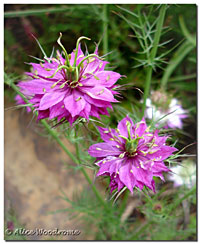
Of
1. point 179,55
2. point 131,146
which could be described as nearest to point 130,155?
point 131,146

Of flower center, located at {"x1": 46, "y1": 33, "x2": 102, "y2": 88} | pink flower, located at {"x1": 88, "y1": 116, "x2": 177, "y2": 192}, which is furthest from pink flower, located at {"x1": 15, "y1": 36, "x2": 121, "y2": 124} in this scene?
pink flower, located at {"x1": 88, "y1": 116, "x2": 177, "y2": 192}

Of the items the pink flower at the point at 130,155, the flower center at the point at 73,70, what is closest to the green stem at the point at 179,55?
the pink flower at the point at 130,155

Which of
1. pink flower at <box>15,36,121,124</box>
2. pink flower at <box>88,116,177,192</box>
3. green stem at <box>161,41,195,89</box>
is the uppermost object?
green stem at <box>161,41,195,89</box>

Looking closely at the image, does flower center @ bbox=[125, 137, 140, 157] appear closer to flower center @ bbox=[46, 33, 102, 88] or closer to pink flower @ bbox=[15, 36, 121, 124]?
pink flower @ bbox=[15, 36, 121, 124]

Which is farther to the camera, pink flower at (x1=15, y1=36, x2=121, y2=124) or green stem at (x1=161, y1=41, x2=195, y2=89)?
green stem at (x1=161, y1=41, x2=195, y2=89)

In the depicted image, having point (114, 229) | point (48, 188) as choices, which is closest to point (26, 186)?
point (48, 188)
